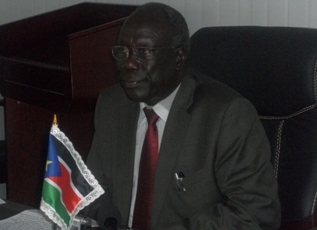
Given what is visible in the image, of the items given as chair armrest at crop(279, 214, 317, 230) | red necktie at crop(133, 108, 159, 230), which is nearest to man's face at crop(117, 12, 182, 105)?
red necktie at crop(133, 108, 159, 230)

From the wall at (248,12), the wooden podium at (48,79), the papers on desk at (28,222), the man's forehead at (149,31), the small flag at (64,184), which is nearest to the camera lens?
the small flag at (64,184)

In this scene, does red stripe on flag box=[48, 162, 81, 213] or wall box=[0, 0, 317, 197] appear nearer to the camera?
red stripe on flag box=[48, 162, 81, 213]

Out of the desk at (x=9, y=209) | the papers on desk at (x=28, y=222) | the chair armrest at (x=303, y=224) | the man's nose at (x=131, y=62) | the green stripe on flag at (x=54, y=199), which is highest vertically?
the man's nose at (x=131, y=62)

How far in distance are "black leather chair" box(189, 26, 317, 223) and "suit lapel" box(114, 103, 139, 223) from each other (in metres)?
0.31

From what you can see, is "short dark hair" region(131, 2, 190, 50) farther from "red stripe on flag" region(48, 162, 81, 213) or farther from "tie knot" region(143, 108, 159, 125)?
"red stripe on flag" region(48, 162, 81, 213)


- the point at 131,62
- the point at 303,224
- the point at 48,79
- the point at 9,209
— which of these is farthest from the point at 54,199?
the point at 48,79

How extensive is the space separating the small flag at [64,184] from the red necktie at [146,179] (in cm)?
34

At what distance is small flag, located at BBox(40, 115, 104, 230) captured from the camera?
1.26 m

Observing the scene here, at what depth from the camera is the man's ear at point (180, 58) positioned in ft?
5.23

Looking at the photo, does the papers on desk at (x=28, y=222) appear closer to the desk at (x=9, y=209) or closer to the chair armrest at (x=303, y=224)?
the desk at (x=9, y=209)

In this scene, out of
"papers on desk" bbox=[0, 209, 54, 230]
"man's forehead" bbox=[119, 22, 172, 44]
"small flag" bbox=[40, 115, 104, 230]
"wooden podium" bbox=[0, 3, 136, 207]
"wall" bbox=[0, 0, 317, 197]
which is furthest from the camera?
"wooden podium" bbox=[0, 3, 136, 207]

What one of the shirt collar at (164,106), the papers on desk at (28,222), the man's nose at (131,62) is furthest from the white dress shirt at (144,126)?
the papers on desk at (28,222)

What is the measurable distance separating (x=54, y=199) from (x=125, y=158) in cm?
42

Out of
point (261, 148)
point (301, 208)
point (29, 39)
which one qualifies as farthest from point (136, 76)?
point (29, 39)
